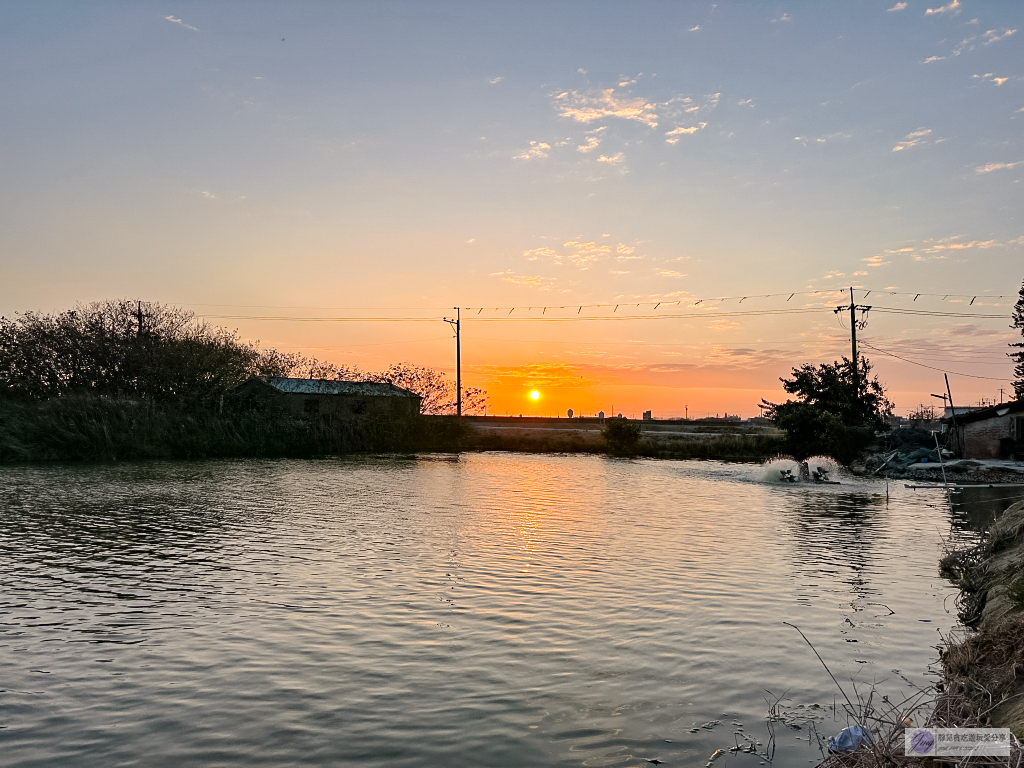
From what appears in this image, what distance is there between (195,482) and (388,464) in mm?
16357

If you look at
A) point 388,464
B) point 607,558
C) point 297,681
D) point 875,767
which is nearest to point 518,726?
point 297,681

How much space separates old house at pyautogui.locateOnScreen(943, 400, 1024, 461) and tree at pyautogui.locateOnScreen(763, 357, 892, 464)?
5461mm

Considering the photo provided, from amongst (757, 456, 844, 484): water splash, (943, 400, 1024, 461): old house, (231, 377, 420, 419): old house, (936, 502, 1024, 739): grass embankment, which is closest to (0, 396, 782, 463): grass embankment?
(231, 377, 420, 419): old house

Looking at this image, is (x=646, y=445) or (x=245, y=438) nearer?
(x=245, y=438)

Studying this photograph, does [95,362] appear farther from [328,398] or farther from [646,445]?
[646,445]

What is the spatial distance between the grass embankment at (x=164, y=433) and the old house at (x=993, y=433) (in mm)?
42763

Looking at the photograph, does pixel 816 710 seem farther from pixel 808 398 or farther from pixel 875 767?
pixel 808 398

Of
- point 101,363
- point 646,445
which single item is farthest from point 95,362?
point 646,445

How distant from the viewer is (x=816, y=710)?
874cm

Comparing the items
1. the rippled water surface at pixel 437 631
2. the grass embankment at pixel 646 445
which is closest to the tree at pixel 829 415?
the grass embankment at pixel 646 445

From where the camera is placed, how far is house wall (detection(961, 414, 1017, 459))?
163 feet

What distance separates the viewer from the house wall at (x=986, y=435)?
49.7 metres

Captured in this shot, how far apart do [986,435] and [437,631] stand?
51536mm

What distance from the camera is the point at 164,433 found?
169 feet
